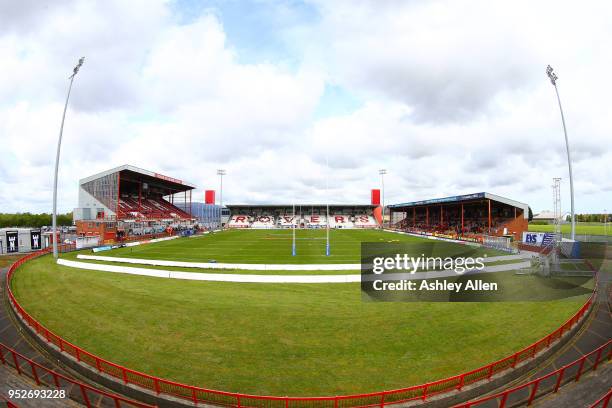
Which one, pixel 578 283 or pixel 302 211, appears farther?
pixel 302 211

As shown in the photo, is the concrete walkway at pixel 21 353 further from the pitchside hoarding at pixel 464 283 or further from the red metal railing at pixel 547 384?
the pitchside hoarding at pixel 464 283

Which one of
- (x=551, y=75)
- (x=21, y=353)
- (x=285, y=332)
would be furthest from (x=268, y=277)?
(x=551, y=75)

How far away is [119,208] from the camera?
65062 mm

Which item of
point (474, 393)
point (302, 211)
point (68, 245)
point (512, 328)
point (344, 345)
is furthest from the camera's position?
point (302, 211)

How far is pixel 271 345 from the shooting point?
14.5 metres

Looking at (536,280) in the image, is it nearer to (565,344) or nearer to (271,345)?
(565,344)

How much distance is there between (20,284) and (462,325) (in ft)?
114

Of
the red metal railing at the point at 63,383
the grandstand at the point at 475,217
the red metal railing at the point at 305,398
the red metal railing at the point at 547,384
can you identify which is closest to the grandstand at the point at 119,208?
the red metal railing at the point at 63,383

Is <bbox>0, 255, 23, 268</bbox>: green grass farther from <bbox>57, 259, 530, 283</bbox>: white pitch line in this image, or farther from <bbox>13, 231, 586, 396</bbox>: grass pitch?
<bbox>57, 259, 530, 283</bbox>: white pitch line

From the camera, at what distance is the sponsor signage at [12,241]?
45.7 metres

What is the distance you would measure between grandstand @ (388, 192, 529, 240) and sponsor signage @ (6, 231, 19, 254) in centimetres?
7366

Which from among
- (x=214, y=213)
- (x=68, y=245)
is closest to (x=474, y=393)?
(x=68, y=245)

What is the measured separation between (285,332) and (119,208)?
63195 millimetres

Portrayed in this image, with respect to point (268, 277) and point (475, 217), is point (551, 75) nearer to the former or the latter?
point (268, 277)
